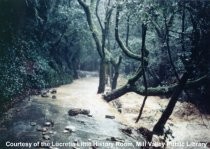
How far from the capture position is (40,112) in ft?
43.7

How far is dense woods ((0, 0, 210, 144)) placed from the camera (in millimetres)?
11812

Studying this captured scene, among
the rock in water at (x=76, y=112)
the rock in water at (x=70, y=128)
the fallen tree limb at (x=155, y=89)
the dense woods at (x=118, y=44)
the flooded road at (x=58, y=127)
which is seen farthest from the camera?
the rock in water at (x=76, y=112)

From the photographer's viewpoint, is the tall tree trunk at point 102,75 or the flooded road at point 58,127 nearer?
the flooded road at point 58,127

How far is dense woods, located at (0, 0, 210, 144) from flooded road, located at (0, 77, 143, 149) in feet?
3.73

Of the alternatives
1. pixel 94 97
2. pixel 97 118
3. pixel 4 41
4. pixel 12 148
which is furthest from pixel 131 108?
pixel 12 148

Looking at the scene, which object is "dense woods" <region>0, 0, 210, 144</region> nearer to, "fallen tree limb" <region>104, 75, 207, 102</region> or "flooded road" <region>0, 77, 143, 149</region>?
"fallen tree limb" <region>104, 75, 207, 102</region>

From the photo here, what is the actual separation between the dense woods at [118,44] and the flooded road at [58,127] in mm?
1138

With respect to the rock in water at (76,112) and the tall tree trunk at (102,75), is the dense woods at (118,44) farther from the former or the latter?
the rock in water at (76,112)

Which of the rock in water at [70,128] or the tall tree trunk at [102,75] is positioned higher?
the tall tree trunk at [102,75]

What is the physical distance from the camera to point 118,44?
18766 mm

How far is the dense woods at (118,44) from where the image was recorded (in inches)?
465

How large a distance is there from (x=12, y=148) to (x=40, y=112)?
4.66m

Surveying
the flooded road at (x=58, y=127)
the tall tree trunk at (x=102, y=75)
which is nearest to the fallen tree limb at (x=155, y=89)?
the flooded road at (x=58, y=127)

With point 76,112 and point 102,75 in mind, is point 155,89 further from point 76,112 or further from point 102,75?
point 102,75
